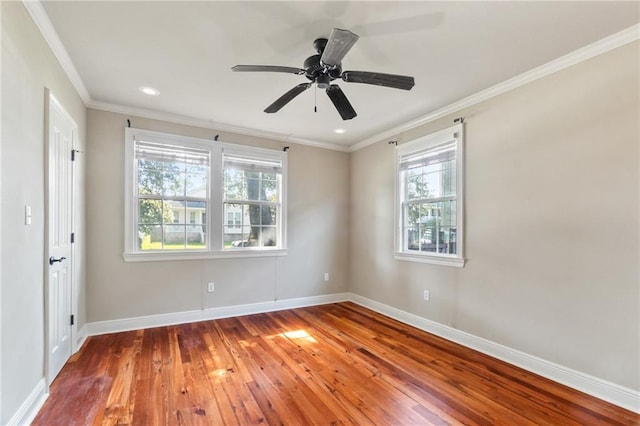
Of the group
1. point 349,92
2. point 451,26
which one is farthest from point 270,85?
point 451,26

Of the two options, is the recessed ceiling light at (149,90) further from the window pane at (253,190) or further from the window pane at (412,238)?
the window pane at (412,238)

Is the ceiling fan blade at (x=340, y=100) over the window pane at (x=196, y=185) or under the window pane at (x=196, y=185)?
over

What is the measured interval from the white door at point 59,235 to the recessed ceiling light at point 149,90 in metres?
0.70

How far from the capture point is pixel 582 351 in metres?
2.37

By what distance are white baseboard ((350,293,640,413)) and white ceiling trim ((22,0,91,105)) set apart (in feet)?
14.4

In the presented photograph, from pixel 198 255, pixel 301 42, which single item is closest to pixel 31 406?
pixel 198 255

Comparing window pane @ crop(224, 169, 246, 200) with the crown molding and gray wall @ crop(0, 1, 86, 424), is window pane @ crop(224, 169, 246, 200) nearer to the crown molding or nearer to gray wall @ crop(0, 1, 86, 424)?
the crown molding

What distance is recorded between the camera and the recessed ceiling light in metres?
3.06

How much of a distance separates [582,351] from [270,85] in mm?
3475

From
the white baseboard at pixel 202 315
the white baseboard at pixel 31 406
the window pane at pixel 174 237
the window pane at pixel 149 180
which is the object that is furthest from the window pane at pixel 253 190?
the white baseboard at pixel 31 406

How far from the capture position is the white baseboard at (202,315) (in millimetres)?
3473

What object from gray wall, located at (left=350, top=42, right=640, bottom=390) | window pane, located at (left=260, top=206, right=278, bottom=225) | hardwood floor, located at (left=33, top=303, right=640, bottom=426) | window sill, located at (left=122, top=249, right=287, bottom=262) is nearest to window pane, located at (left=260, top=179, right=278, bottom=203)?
window pane, located at (left=260, top=206, right=278, bottom=225)

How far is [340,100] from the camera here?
2447 millimetres

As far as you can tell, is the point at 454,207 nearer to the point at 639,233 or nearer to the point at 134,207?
the point at 639,233
